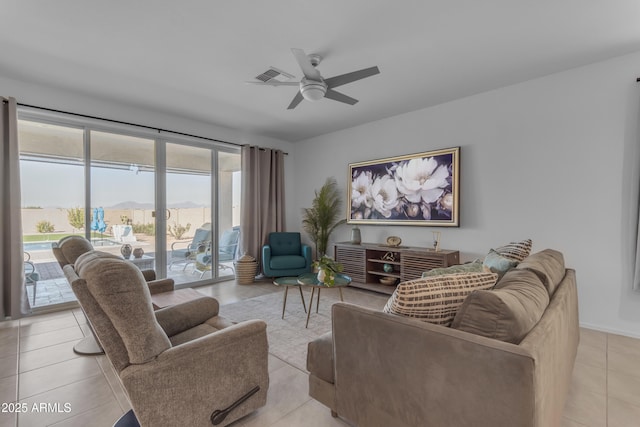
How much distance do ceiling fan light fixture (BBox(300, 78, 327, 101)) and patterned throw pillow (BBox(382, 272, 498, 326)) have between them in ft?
6.36

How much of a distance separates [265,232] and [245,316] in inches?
89.2

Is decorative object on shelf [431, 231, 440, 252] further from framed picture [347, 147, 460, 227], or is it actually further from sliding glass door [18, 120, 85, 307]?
sliding glass door [18, 120, 85, 307]

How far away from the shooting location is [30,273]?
11.6 feet

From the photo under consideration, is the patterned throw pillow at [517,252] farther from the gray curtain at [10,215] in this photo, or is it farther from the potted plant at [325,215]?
the gray curtain at [10,215]

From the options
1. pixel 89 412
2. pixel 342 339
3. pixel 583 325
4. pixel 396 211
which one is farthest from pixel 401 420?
pixel 396 211

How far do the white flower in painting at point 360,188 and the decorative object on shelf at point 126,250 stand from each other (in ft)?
11.1

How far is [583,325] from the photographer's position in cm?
307

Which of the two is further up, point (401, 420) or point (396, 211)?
point (396, 211)

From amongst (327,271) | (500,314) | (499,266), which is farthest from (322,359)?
(327,271)

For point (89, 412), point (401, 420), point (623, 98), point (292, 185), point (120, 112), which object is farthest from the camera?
point (292, 185)

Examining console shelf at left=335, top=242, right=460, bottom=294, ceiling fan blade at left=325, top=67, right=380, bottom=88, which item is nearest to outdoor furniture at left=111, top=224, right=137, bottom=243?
console shelf at left=335, top=242, right=460, bottom=294

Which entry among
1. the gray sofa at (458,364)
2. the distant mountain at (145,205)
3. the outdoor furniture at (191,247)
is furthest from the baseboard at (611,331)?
the distant mountain at (145,205)

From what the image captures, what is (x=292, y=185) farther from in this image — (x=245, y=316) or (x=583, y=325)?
(x=583, y=325)

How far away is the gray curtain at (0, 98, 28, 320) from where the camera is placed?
10.5ft
